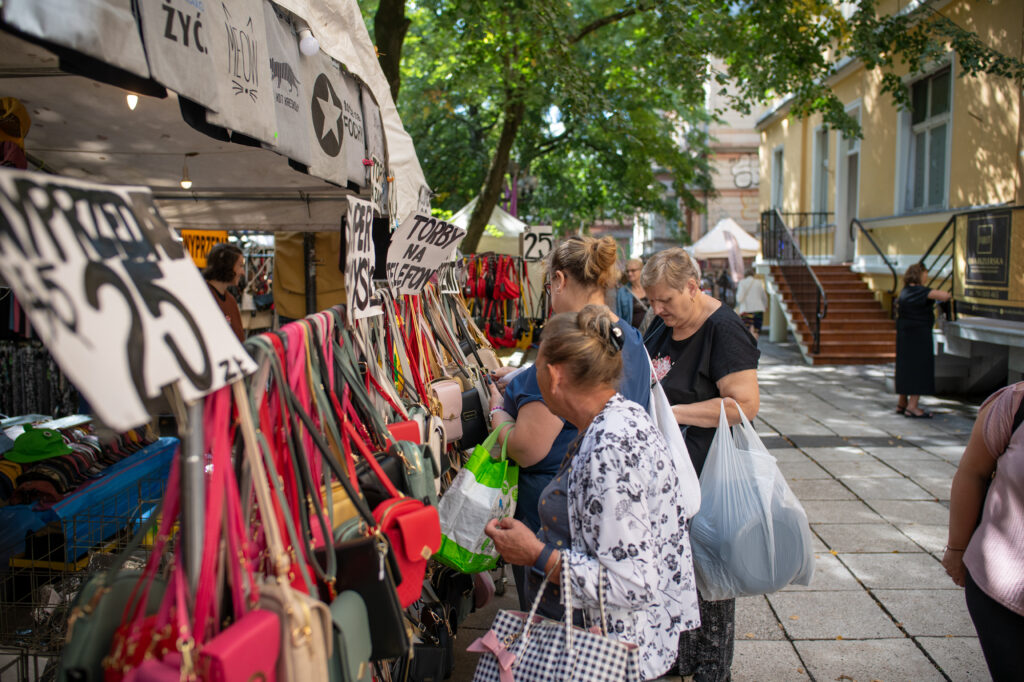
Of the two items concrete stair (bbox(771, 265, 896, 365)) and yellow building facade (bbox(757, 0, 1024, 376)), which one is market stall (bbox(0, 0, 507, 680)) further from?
concrete stair (bbox(771, 265, 896, 365))

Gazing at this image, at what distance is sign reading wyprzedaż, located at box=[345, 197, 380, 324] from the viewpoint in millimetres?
2549

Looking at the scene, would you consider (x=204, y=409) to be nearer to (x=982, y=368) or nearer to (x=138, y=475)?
(x=138, y=475)

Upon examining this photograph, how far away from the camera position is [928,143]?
14.0 metres

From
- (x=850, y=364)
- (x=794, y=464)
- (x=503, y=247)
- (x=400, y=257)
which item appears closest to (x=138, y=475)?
(x=400, y=257)

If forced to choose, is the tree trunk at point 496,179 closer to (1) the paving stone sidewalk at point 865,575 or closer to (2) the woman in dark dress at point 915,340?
(1) the paving stone sidewalk at point 865,575

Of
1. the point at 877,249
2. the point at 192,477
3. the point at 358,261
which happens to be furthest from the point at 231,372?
the point at 877,249

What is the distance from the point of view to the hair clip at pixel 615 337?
7.02ft

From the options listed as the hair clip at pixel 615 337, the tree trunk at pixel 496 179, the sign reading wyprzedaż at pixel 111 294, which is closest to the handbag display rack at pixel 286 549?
the sign reading wyprzedaż at pixel 111 294

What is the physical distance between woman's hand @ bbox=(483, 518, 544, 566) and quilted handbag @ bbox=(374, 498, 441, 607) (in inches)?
11.1

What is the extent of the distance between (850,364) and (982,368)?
12.0ft

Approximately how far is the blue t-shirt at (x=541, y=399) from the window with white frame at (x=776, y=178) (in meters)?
22.3

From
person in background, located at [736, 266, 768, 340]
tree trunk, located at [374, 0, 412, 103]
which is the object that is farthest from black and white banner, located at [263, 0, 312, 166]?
person in background, located at [736, 266, 768, 340]

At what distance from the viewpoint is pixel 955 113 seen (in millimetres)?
12539

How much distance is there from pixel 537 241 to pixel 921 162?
8.64m
